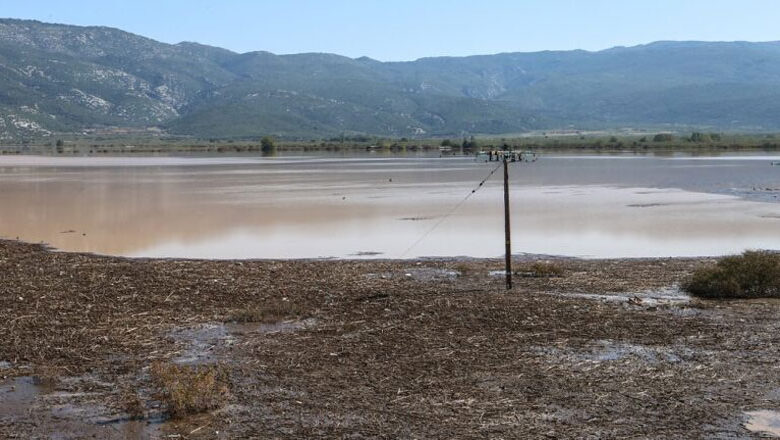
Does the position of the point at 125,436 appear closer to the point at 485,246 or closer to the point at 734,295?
the point at 734,295

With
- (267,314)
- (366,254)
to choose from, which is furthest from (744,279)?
(366,254)

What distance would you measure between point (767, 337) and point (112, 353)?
8664mm

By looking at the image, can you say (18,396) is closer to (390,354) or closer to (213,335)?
(213,335)

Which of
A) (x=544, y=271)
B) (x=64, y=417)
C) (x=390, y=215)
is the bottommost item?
(x=64, y=417)

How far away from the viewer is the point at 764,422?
852cm

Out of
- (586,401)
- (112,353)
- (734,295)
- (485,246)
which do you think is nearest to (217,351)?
(112,353)

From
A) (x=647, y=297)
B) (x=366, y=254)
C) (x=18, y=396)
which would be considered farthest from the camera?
(x=366, y=254)

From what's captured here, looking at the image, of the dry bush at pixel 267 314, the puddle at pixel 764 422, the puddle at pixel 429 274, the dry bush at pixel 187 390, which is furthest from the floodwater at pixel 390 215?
the puddle at pixel 764 422

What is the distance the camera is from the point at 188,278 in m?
17.1

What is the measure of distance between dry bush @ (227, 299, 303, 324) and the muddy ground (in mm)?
85

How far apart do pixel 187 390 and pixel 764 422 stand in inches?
224

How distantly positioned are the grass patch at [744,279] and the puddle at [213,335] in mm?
6942

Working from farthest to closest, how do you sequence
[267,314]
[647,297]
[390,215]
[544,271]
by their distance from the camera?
[390,215] → [544,271] → [647,297] → [267,314]

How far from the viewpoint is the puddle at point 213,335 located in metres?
11.3
